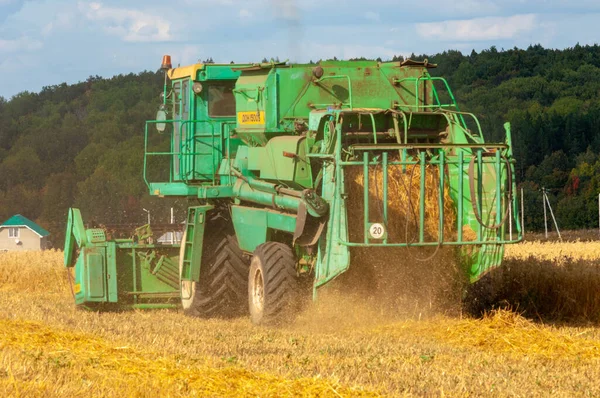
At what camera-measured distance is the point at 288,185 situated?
38.0 ft

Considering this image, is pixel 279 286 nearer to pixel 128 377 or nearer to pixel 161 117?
pixel 128 377

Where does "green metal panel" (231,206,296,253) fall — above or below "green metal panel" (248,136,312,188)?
below

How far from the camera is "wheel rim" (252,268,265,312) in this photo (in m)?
12.2

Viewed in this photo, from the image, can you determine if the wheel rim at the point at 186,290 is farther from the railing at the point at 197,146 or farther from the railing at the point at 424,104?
the railing at the point at 424,104

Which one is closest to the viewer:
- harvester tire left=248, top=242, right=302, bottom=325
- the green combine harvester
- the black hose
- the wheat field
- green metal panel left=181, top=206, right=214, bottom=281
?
the wheat field

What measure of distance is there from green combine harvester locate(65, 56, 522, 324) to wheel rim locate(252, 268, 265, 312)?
2cm

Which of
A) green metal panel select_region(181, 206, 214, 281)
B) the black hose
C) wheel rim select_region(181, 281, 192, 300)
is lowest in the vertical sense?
wheel rim select_region(181, 281, 192, 300)

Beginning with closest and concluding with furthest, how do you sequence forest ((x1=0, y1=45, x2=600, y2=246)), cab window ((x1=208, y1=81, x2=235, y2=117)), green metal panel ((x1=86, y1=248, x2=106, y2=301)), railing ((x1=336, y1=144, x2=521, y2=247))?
railing ((x1=336, y1=144, x2=521, y2=247))
green metal panel ((x1=86, y1=248, x2=106, y2=301))
cab window ((x1=208, y1=81, x2=235, y2=117))
forest ((x1=0, y1=45, x2=600, y2=246))

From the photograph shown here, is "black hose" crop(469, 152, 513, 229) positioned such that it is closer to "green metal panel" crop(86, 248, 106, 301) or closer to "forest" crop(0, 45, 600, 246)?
"green metal panel" crop(86, 248, 106, 301)

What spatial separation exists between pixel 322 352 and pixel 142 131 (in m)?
84.9

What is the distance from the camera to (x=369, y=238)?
33.8ft

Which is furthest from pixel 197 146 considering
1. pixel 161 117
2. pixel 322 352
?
pixel 322 352

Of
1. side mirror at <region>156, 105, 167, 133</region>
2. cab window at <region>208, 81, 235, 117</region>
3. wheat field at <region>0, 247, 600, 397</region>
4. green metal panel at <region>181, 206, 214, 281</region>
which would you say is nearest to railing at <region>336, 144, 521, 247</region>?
wheat field at <region>0, 247, 600, 397</region>

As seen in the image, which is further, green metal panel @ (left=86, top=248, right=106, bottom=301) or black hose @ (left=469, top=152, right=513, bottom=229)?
green metal panel @ (left=86, top=248, right=106, bottom=301)
